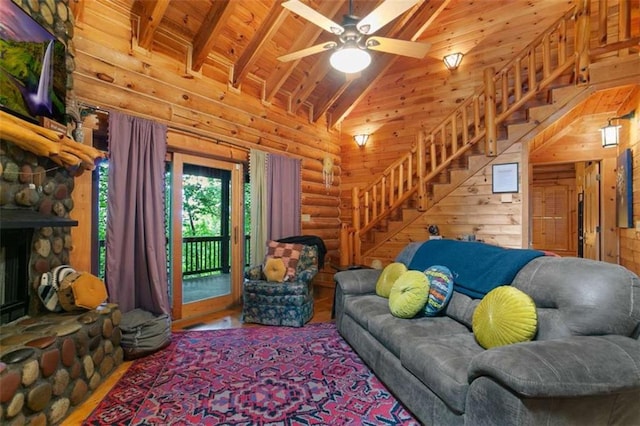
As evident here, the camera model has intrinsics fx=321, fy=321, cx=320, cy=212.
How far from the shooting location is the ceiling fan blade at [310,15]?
8.38ft

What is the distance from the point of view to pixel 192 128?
3.86m

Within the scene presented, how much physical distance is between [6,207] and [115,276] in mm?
1121

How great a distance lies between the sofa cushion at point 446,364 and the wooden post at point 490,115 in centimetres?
316

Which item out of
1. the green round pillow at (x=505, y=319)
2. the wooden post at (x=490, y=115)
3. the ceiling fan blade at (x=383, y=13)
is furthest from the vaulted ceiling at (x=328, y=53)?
the green round pillow at (x=505, y=319)

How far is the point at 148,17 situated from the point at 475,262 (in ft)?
12.7

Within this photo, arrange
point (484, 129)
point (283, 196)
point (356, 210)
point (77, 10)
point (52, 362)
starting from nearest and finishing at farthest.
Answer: point (52, 362) → point (77, 10) → point (484, 129) → point (283, 196) → point (356, 210)

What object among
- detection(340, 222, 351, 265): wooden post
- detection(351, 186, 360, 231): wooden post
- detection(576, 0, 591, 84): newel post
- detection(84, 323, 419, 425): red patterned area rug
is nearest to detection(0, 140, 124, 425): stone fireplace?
detection(84, 323, 419, 425): red patterned area rug

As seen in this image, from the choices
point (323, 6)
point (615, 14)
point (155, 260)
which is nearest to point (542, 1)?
point (615, 14)

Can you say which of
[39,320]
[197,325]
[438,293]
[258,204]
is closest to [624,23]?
[438,293]

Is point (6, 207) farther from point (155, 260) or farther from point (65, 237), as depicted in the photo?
point (155, 260)

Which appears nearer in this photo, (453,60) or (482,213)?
(482,213)

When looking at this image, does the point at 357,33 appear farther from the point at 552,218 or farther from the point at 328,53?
the point at 552,218

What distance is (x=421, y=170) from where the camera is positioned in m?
4.79

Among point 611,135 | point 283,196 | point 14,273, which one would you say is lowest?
point 14,273
